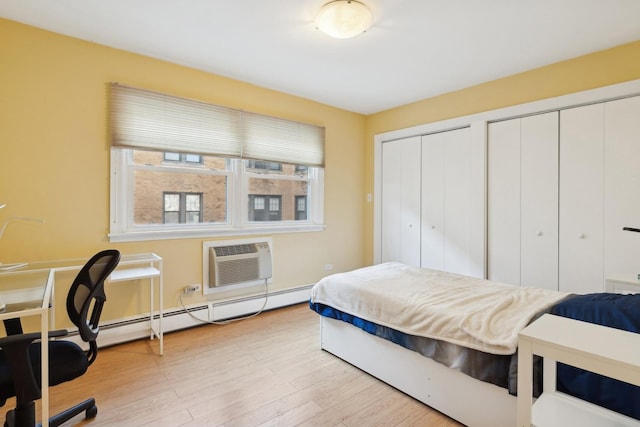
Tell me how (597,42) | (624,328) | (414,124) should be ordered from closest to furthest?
(624,328)
(597,42)
(414,124)

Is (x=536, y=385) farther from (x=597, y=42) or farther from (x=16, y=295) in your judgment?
(x=597, y=42)

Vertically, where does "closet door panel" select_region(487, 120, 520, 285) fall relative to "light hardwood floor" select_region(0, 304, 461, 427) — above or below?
above

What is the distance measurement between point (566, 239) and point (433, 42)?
82.7 inches

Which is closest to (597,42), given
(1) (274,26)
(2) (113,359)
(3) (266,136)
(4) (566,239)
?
(4) (566,239)

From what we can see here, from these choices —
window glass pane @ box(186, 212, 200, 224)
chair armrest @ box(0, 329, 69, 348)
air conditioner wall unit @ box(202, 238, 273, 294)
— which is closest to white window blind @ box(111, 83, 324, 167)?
window glass pane @ box(186, 212, 200, 224)

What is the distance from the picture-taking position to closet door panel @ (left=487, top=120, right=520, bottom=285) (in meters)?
3.10

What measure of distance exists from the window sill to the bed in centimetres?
120

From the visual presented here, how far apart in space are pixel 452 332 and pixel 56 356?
6.57ft

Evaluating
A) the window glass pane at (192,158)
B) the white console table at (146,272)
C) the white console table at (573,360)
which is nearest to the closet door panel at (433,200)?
the white console table at (573,360)

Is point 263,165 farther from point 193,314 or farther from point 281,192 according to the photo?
point 193,314

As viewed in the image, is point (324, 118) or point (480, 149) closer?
point (480, 149)

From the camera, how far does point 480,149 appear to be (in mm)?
3312

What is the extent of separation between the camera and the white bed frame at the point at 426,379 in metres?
1.57

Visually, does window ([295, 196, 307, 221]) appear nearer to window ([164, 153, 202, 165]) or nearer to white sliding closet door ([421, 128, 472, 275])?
window ([164, 153, 202, 165])
